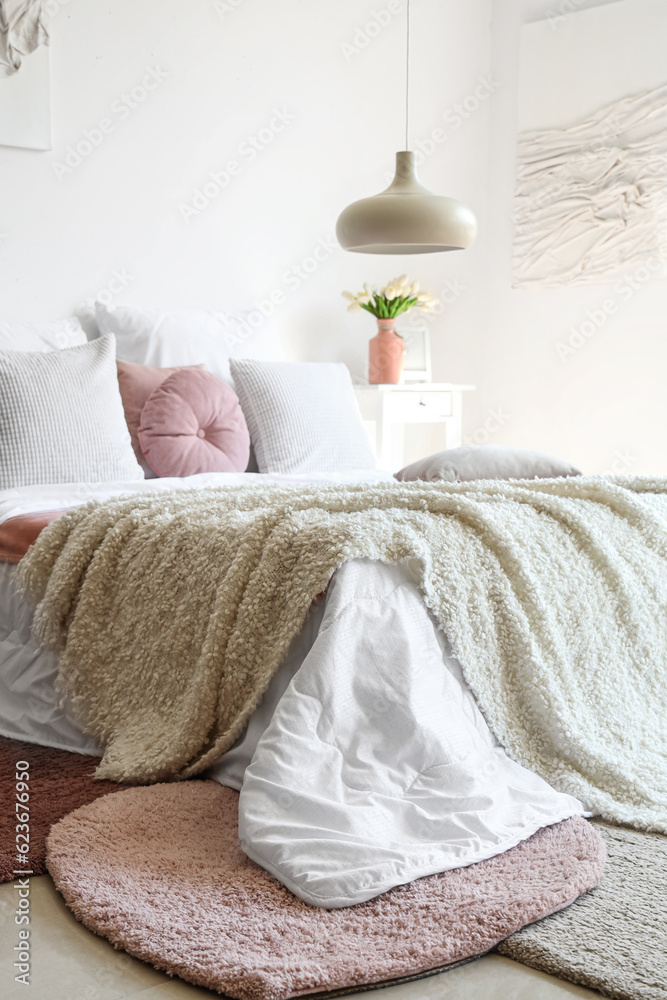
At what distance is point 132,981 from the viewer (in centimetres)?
116

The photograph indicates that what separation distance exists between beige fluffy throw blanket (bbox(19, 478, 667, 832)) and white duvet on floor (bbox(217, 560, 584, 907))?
0.05 m

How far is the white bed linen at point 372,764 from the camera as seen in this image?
4.32 ft

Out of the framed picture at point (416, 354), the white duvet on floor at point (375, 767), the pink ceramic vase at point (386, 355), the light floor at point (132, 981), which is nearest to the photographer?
the light floor at point (132, 981)

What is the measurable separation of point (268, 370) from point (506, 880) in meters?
2.09

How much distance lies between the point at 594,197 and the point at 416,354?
971mm

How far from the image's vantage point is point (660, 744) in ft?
5.72

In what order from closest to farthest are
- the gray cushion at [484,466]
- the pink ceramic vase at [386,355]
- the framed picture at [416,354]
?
1. the gray cushion at [484,466]
2. the pink ceramic vase at [386,355]
3. the framed picture at [416,354]

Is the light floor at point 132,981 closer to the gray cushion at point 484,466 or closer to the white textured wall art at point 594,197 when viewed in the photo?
the gray cushion at point 484,466

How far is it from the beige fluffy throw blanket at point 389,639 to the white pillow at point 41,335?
3.16 ft

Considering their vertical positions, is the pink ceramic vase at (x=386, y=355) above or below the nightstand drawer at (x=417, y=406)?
above

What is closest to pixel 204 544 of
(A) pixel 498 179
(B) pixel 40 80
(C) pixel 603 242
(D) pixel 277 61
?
(B) pixel 40 80

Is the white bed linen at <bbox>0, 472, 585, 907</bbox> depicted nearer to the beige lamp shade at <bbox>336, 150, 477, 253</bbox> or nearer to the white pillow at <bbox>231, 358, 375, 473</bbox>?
the beige lamp shade at <bbox>336, 150, 477, 253</bbox>

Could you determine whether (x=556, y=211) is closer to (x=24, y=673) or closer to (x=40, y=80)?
(x=40, y=80)

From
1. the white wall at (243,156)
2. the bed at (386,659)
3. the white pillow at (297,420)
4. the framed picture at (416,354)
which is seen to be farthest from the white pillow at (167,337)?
the framed picture at (416,354)
